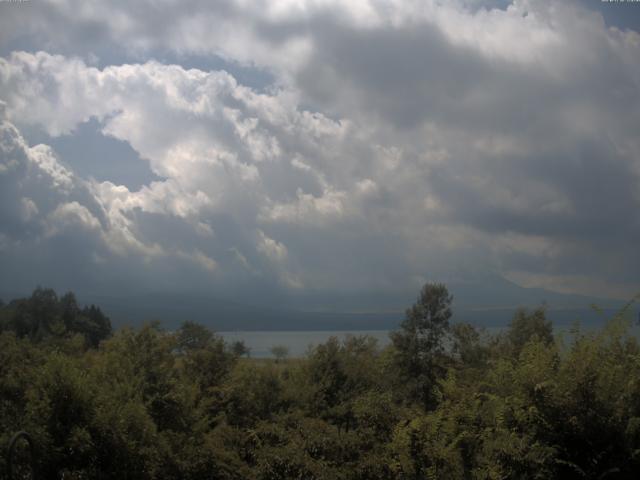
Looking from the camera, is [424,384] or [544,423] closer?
[544,423]

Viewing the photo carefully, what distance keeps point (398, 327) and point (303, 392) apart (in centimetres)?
1867

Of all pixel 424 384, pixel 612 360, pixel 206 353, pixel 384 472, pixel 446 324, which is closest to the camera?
pixel 612 360

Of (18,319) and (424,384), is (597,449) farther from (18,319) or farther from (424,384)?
(18,319)

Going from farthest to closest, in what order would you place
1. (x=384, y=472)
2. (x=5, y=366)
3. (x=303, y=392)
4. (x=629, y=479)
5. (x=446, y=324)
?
(x=446, y=324)
(x=303, y=392)
(x=5, y=366)
(x=384, y=472)
(x=629, y=479)

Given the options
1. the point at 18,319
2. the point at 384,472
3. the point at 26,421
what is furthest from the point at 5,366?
the point at 18,319

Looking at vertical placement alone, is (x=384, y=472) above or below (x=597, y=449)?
below

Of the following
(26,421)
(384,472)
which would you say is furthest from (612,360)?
(26,421)

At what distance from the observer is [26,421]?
41.0 feet

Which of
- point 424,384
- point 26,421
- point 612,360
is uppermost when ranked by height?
point 612,360

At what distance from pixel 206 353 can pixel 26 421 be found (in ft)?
57.9

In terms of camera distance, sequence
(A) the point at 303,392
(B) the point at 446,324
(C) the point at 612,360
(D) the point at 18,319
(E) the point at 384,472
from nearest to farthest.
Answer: (C) the point at 612,360, (E) the point at 384,472, (A) the point at 303,392, (B) the point at 446,324, (D) the point at 18,319

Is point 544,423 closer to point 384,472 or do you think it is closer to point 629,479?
point 629,479

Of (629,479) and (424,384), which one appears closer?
(629,479)

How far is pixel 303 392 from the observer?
24.4 meters
